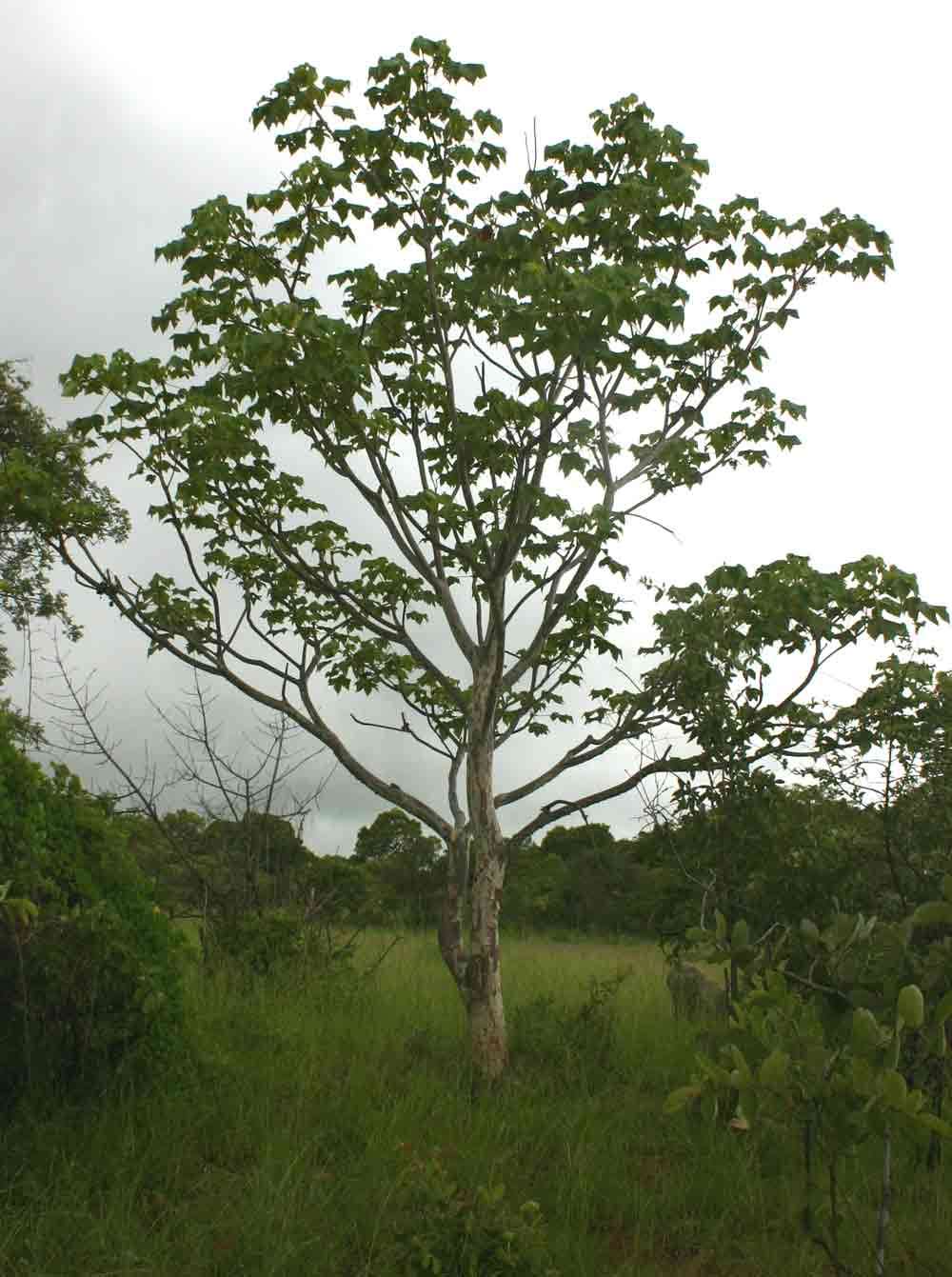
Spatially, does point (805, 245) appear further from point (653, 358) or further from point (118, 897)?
point (118, 897)

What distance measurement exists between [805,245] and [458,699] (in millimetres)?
4355

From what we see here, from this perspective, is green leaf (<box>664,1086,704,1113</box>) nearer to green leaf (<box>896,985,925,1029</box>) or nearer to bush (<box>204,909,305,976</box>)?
green leaf (<box>896,985,925,1029</box>)

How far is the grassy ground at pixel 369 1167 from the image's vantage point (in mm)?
4559

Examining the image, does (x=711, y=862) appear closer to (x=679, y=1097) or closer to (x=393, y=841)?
(x=679, y=1097)

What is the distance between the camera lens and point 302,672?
8.50 m

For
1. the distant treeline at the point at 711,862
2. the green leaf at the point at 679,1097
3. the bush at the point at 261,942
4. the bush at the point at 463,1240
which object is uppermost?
the distant treeline at the point at 711,862

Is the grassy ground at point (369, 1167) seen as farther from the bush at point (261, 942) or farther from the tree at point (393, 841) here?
the tree at point (393, 841)

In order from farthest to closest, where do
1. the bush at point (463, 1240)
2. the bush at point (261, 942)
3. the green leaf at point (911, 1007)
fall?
1. the bush at point (261, 942)
2. the bush at point (463, 1240)
3. the green leaf at point (911, 1007)

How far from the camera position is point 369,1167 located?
5.41 meters

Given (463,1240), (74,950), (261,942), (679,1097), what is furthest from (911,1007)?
(261,942)

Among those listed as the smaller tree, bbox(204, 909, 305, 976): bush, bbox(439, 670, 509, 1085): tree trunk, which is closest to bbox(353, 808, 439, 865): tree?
the smaller tree

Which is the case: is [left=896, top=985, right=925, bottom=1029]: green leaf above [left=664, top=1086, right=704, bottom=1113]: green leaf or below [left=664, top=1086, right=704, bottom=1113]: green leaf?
above

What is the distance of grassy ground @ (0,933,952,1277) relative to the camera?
4.56 m

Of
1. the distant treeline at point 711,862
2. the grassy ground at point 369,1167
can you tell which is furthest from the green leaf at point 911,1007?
the distant treeline at point 711,862
